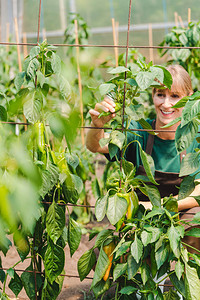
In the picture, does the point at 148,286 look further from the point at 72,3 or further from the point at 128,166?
the point at 72,3

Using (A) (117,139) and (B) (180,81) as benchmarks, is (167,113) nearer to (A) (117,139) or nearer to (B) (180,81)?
(B) (180,81)

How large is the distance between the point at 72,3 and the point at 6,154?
25.1 feet

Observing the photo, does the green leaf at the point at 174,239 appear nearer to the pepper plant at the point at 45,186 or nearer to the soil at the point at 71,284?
the pepper plant at the point at 45,186

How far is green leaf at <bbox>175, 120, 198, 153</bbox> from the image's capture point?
1.30m

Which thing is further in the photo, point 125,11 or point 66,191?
point 125,11

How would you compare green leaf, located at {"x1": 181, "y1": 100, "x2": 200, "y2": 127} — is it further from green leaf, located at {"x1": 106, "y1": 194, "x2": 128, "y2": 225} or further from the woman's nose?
the woman's nose

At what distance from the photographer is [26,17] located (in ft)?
25.6

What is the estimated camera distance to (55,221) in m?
1.54

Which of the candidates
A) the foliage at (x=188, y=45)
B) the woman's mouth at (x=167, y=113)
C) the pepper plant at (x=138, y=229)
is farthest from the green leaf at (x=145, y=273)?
the foliage at (x=188, y=45)

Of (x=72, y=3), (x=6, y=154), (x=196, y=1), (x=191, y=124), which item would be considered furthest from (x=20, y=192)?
(x=72, y=3)

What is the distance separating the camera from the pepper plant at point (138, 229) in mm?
1373

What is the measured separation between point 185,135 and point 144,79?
227 millimetres

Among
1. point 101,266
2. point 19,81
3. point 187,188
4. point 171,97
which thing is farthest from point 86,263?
point 171,97

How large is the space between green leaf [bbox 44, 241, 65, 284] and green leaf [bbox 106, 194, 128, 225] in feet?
0.93
